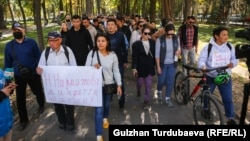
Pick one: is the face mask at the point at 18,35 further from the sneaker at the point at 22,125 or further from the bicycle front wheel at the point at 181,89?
the bicycle front wheel at the point at 181,89

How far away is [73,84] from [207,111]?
2.51 m

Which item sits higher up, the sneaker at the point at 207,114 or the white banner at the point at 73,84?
the white banner at the point at 73,84

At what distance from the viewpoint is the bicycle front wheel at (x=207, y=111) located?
216 inches

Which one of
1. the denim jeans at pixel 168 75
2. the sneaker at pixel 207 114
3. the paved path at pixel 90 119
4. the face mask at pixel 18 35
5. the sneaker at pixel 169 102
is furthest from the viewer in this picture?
the sneaker at pixel 169 102

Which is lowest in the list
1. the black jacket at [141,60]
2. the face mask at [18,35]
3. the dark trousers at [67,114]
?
the dark trousers at [67,114]

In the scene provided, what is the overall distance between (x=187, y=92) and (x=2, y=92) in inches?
177

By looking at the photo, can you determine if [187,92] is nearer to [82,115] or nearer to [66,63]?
[82,115]

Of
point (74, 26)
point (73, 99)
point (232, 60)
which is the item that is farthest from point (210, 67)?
point (74, 26)

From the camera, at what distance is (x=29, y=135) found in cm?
599

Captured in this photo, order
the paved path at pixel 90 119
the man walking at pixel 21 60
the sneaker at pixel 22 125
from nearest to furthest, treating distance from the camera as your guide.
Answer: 1. the paved path at pixel 90 119
2. the man walking at pixel 21 60
3. the sneaker at pixel 22 125

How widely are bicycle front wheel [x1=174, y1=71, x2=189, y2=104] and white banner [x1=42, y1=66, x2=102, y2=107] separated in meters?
2.62

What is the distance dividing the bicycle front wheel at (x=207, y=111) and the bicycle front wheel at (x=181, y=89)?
1409 mm

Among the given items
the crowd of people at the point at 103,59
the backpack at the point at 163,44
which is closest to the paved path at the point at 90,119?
the crowd of people at the point at 103,59

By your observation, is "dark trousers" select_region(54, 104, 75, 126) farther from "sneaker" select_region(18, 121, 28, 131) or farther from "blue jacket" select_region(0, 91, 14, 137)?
"blue jacket" select_region(0, 91, 14, 137)
